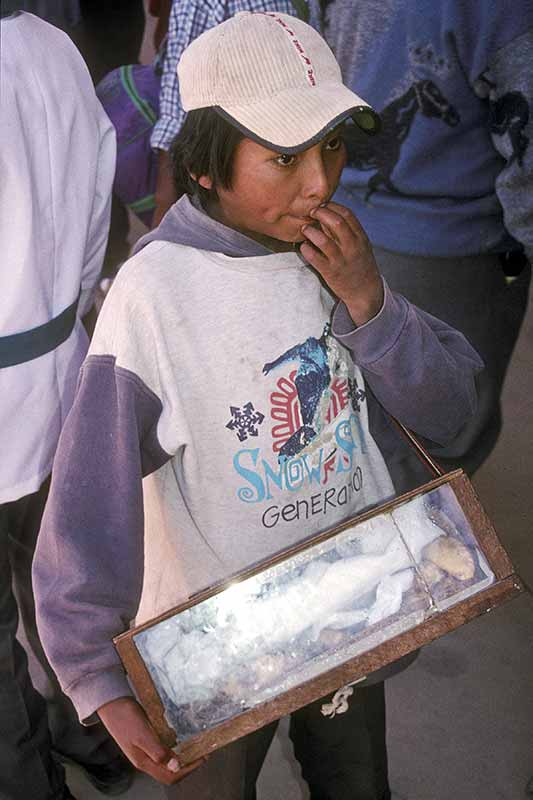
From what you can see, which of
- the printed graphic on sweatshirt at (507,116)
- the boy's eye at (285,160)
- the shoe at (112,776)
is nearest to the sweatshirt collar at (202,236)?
the boy's eye at (285,160)

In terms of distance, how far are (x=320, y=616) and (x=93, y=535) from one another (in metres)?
0.32

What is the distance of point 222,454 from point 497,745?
4.59 ft

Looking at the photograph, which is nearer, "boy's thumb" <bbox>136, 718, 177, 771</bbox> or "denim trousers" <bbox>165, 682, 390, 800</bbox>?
"boy's thumb" <bbox>136, 718, 177, 771</bbox>

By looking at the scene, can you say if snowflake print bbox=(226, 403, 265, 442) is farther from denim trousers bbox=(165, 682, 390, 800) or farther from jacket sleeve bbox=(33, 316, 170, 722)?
denim trousers bbox=(165, 682, 390, 800)

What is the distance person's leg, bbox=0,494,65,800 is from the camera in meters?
1.93

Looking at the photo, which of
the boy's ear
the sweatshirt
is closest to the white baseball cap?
the boy's ear

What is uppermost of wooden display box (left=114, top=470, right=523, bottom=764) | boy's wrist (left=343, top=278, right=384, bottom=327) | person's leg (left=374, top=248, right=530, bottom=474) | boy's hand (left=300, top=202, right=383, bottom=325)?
boy's hand (left=300, top=202, right=383, bottom=325)

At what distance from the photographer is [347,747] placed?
1.68 meters

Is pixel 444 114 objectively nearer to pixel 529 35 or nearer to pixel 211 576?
pixel 529 35

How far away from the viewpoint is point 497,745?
2.29 metres

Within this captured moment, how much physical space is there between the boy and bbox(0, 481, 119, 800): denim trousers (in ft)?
1.98

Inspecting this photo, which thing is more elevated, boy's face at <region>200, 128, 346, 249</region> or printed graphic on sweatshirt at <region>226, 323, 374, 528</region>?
boy's face at <region>200, 128, 346, 249</region>

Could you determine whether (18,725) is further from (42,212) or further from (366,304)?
(366,304)

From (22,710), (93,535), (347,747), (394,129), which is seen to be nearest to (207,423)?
(93,535)
